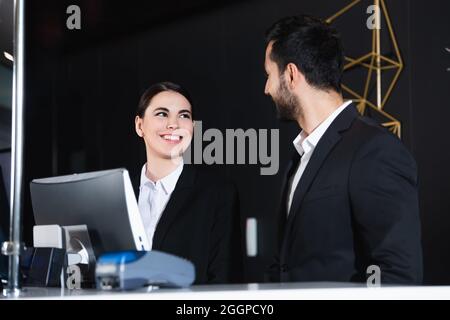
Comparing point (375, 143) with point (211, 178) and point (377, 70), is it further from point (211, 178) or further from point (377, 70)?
point (211, 178)

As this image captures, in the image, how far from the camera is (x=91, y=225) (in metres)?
2.41

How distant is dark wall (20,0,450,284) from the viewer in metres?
3.99

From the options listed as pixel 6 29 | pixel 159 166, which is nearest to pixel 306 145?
pixel 159 166

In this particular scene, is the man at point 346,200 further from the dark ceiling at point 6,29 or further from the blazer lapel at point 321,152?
the dark ceiling at point 6,29

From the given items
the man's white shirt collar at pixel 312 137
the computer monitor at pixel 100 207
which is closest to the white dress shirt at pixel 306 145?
the man's white shirt collar at pixel 312 137

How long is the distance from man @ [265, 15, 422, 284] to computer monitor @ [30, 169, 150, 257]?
1107mm

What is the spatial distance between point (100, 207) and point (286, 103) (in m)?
1.84

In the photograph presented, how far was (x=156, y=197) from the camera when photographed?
4.24m

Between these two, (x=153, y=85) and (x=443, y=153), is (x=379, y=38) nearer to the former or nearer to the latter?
(x=443, y=153)

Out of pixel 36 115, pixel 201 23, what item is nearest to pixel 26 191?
pixel 36 115

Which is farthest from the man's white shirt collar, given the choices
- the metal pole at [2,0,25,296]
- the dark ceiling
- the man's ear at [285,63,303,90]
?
the dark ceiling

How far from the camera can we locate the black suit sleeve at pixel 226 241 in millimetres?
4012

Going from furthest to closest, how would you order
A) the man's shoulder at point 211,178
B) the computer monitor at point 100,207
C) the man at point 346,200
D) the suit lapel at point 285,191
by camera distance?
the man's shoulder at point 211,178 < the suit lapel at point 285,191 < the man at point 346,200 < the computer monitor at point 100,207

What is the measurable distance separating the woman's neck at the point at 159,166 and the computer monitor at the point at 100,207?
1.77 m
